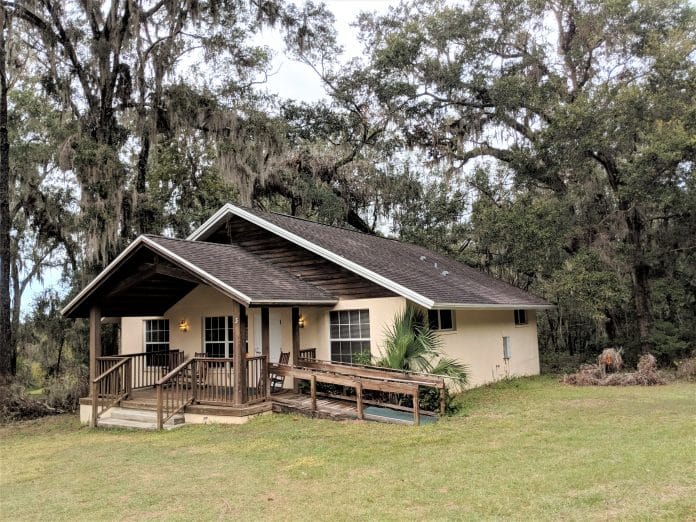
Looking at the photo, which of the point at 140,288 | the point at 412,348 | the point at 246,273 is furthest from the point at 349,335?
the point at 140,288

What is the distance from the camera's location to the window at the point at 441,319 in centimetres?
1249

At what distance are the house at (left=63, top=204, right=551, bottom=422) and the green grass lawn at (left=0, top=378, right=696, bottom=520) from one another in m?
1.25

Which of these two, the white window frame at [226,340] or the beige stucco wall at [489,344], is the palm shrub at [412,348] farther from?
the white window frame at [226,340]

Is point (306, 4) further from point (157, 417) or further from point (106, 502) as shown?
point (106, 502)

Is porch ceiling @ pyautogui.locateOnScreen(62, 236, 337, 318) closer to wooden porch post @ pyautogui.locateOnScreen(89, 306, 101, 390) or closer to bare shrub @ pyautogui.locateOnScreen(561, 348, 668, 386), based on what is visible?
wooden porch post @ pyautogui.locateOnScreen(89, 306, 101, 390)

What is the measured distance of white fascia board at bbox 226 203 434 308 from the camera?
36.7ft

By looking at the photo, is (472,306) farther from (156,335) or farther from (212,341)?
(156,335)

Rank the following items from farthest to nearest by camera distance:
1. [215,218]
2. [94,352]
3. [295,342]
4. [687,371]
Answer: [687,371], [215,218], [295,342], [94,352]

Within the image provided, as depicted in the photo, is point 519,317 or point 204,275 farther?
point 519,317

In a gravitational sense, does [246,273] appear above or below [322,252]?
below

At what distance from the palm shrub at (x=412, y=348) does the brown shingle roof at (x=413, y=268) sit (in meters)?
0.65

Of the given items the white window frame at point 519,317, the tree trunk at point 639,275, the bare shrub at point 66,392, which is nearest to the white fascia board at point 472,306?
the white window frame at point 519,317

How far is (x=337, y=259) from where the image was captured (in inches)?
492

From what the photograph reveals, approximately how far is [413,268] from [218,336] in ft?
17.6
